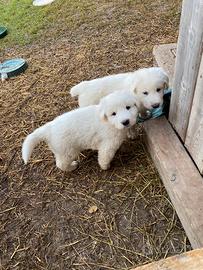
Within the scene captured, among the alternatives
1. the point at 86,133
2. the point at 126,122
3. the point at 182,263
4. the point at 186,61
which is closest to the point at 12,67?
the point at 86,133

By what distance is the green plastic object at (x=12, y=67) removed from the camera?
163 inches

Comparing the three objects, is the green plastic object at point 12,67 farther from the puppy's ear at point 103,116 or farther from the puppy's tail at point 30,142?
the puppy's ear at point 103,116

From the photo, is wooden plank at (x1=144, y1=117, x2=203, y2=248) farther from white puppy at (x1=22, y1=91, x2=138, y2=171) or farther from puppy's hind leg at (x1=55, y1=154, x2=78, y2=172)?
puppy's hind leg at (x1=55, y1=154, x2=78, y2=172)

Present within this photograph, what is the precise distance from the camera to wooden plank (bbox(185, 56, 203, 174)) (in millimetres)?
2146

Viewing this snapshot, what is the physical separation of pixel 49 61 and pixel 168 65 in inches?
69.4

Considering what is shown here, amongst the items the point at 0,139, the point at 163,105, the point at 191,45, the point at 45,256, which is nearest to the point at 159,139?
the point at 163,105

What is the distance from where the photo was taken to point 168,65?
3.20 metres

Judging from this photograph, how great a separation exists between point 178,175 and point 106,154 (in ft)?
1.96

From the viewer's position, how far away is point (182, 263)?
48.8 inches

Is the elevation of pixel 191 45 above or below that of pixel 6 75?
above

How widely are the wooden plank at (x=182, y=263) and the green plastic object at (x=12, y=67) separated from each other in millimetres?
3391

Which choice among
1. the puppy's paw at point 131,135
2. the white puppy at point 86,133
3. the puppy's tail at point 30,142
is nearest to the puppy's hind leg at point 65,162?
the white puppy at point 86,133

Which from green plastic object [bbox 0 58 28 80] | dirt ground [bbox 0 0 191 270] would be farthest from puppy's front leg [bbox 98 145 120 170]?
green plastic object [bbox 0 58 28 80]

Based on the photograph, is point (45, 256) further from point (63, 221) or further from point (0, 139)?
point (0, 139)
